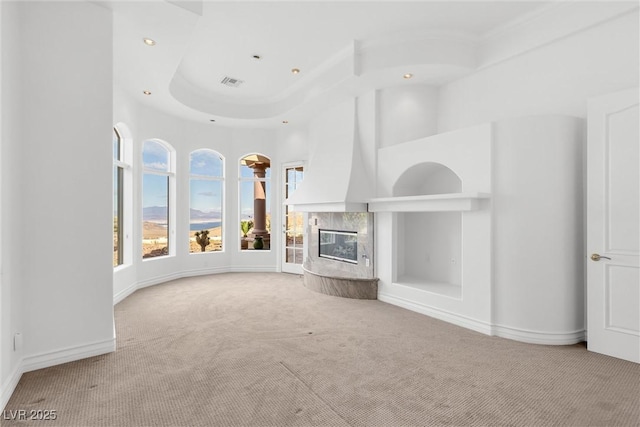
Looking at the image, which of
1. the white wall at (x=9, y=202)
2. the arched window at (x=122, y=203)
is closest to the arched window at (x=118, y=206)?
the arched window at (x=122, y=203)

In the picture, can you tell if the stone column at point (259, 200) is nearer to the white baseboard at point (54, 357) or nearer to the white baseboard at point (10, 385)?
the white baseboard at point (54, 357)

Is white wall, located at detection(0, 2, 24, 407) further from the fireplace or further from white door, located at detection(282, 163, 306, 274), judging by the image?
white door, located at detection(282, 163, 306, 274)

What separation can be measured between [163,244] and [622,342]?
672 cm

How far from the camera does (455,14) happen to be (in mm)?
3840

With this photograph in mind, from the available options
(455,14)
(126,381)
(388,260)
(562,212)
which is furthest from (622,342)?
(126,381)

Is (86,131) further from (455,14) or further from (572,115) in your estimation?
(572,115)

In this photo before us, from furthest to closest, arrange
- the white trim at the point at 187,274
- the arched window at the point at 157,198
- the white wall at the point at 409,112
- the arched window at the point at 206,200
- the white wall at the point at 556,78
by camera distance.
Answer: the arched window at the point at 206,200
the arched window at the point at 157,198
the white trim at the point at 187,274
the white wall at the point at 409,112
the white wall at the point at 556,78

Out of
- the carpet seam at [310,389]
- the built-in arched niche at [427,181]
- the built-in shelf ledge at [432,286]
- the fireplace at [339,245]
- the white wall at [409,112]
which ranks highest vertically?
the white wall at [409,112]

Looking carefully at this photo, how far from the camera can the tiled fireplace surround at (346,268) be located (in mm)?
5100

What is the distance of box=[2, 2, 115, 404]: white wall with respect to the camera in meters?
2.59

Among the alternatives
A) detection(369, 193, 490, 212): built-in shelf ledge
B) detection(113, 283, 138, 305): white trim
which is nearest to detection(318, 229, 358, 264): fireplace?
detection(369, 193, 490, 212): built-in shelf ledge

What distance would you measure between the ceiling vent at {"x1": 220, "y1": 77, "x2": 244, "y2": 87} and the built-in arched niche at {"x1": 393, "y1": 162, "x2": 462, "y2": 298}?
10.2ft

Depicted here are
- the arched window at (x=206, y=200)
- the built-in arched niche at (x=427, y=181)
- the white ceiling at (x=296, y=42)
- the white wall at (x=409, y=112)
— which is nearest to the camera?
the white ceiling at (x=296, y=42)

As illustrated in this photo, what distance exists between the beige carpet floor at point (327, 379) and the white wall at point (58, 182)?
0.33m
